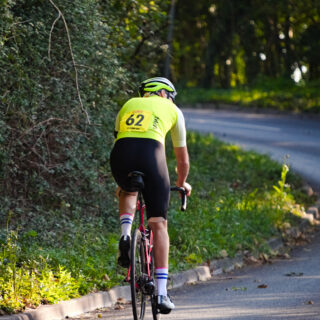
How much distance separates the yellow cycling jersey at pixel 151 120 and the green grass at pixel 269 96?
23.1m

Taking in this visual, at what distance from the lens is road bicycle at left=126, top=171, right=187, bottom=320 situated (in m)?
5.61

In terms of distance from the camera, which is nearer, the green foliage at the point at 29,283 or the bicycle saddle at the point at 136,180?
the bicycle saddle at the point at 136,180

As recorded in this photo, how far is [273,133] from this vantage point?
78.8ft

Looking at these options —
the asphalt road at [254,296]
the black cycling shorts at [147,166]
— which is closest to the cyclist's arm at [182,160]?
the black cycling shorts at [147,166]

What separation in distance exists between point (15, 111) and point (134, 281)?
14.4ft

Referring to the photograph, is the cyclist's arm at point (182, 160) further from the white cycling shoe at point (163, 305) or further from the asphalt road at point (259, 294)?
the asphalt road at point (259, 294)

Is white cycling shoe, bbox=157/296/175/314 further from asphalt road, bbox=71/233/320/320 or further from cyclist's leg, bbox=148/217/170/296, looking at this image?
asphalt road, bbox=71/233/320/320

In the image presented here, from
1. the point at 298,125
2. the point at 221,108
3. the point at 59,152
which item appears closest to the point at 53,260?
the point at 59,152

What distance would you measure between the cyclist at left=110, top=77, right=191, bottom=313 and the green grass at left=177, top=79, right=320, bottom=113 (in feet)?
76.1

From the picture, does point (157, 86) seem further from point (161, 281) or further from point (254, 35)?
point (254, 35)

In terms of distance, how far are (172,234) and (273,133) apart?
48.6 feet

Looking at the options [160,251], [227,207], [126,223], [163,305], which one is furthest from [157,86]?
[227,207]

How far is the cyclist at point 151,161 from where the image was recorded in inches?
221

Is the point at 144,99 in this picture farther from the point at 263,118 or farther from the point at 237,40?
the point at 237,40
